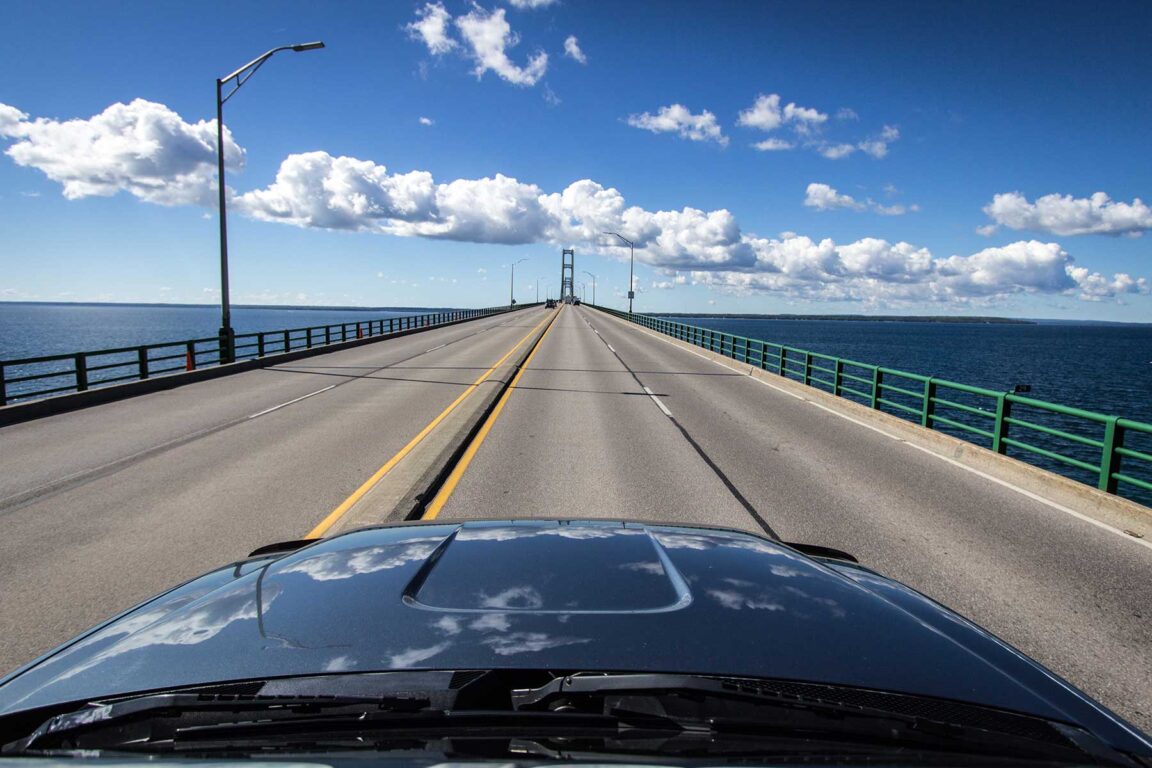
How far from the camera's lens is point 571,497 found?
7.79 meters

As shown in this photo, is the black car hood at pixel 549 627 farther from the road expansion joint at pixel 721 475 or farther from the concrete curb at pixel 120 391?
the concrete curb at pixel 120 391

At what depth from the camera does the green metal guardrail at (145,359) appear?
15617 millimetres

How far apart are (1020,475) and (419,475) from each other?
7.71 metres

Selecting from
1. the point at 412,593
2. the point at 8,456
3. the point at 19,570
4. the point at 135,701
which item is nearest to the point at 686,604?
the point at 412,593

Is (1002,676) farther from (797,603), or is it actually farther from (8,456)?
(8,456)

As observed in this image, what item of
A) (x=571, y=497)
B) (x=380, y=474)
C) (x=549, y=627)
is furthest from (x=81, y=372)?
(x=549, y=627)

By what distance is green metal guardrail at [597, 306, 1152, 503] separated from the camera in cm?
834

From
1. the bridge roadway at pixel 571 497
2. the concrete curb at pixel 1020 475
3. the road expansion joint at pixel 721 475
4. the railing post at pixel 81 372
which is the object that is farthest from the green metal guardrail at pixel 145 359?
the concrete curb at pixel 1020 475

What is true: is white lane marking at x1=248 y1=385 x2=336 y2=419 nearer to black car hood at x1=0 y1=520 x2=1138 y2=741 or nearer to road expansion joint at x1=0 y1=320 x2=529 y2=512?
road expansion joint at x1=0 y1=320 x2=529 y2=512

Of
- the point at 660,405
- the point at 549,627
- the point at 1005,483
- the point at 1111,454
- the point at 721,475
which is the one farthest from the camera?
the point at 660,405

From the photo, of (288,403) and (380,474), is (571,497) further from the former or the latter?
(288,403)

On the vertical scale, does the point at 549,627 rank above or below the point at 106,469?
above

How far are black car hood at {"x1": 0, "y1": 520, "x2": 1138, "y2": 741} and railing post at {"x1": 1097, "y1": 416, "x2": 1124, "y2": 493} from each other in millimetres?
6912

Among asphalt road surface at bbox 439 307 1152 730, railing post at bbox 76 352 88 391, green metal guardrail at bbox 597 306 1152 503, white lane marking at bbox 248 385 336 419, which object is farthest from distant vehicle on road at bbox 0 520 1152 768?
railing post at bbox 76 352 88 391
